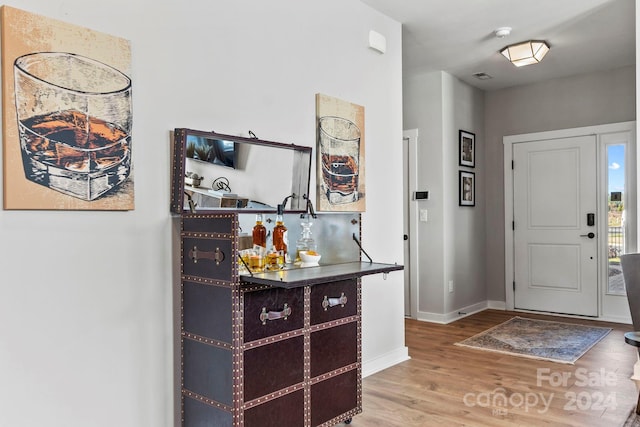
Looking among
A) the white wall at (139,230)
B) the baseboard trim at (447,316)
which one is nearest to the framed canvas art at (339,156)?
the white wall at (139,230)

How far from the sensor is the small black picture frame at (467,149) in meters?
5.53

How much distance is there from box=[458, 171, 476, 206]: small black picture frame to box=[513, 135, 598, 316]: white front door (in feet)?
1.65

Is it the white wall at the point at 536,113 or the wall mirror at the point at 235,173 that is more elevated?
the white wall at the point at 536,113

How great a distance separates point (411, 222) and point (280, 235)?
310cm

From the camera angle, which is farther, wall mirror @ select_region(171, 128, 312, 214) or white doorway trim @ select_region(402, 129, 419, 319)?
white doorway trim @ select_region(402, 129, 419, 319)

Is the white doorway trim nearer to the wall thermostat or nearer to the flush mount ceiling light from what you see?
the wall thermostat

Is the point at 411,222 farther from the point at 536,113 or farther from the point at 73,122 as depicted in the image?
the point at 73,122

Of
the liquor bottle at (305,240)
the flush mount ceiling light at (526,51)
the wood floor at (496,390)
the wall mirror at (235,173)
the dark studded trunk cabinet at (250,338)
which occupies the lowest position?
the wood floor at (496,390)

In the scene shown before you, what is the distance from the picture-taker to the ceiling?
3.64 m

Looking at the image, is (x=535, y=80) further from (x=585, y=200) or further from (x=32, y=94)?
(x=32, y=94)

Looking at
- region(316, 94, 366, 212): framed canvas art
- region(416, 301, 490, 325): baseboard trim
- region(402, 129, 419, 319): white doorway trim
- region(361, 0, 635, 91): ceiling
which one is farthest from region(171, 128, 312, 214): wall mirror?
region(416, 301, 490, 325): baseboard trim

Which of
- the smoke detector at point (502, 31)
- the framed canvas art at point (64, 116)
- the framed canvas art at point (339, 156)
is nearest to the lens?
the framed canvas art at point (64, 116)

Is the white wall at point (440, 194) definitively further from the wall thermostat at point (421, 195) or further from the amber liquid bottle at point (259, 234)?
the amber liquid bottle at point (259, 234)

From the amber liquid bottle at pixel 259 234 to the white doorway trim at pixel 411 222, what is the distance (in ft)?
10.3
